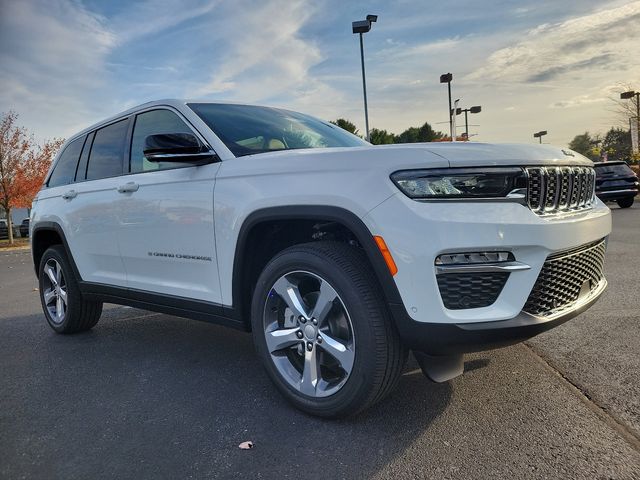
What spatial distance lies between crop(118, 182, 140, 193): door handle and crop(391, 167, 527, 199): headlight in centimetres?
213

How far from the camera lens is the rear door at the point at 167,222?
3.20 metres

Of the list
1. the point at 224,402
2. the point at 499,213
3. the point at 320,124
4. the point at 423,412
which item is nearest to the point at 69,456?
the point at 224,402

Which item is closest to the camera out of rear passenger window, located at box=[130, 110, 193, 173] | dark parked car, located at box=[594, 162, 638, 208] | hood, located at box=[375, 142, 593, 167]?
hood, located at box=[375, 142, 593, 167]

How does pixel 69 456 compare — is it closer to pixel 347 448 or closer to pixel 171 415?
pixel 171 415

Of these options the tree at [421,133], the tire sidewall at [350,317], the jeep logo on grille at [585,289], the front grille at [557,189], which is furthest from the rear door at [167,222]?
the tree at [421,133]

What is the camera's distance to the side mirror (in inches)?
121

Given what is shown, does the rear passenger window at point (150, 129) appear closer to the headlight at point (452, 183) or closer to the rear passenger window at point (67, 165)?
the rear passenger window at point (67, 165)

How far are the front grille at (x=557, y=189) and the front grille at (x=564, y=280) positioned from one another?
0.22 meters

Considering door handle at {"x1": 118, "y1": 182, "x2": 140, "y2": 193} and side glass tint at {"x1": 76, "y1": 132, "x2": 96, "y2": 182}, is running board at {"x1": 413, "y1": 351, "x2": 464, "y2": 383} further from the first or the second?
side glass tint at {"x1": 76, "y1": 132, "x2": 96, "y2": 182}

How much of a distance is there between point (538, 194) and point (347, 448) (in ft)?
4.78

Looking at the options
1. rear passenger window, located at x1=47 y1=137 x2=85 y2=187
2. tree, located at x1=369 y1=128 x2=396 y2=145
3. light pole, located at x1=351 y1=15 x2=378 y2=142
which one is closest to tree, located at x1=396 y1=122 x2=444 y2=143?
tree, located at x1=369 y1=128 x2=396 y2=145

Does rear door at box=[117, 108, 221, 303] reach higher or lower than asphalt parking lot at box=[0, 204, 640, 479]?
higher

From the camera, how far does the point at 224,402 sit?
304 centimetres

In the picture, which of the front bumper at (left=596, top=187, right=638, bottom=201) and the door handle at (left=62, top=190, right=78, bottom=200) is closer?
the door handle at (left=62, top=190, right=78, bottom=200)
